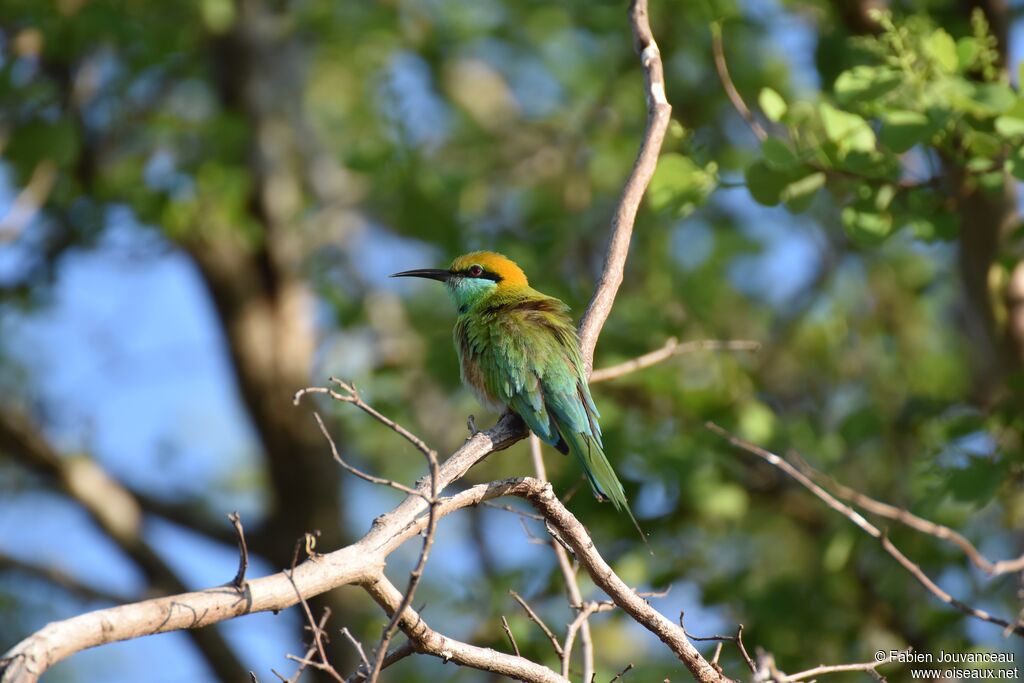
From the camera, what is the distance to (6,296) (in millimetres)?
5879

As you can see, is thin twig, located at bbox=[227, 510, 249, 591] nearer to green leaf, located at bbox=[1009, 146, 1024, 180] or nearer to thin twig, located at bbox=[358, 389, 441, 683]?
thin twig, located at bbox=[358, 389, 441, 683]

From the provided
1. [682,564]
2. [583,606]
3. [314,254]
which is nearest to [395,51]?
[314,254]

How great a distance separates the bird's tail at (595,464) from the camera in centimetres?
281

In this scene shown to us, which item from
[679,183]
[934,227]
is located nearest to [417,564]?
[679,183]

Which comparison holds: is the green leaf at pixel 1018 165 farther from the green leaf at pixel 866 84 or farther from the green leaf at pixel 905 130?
the green leaf at pixel 866 84

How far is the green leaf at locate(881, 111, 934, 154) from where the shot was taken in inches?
117

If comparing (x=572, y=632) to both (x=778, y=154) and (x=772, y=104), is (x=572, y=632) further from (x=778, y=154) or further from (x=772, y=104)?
(x=772, y=104)

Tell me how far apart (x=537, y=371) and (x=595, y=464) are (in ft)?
1.01

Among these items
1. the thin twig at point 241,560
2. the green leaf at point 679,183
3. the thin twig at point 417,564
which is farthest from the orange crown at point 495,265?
the thin twig at point 241,560

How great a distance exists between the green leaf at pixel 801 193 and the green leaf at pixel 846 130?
15cm

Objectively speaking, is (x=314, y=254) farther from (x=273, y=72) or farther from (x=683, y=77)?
(x=683, y=77)

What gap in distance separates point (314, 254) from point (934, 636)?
4.28 metres

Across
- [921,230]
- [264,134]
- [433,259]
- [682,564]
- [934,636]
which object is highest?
[264,134]

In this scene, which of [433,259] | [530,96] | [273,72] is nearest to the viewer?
[433,259]
